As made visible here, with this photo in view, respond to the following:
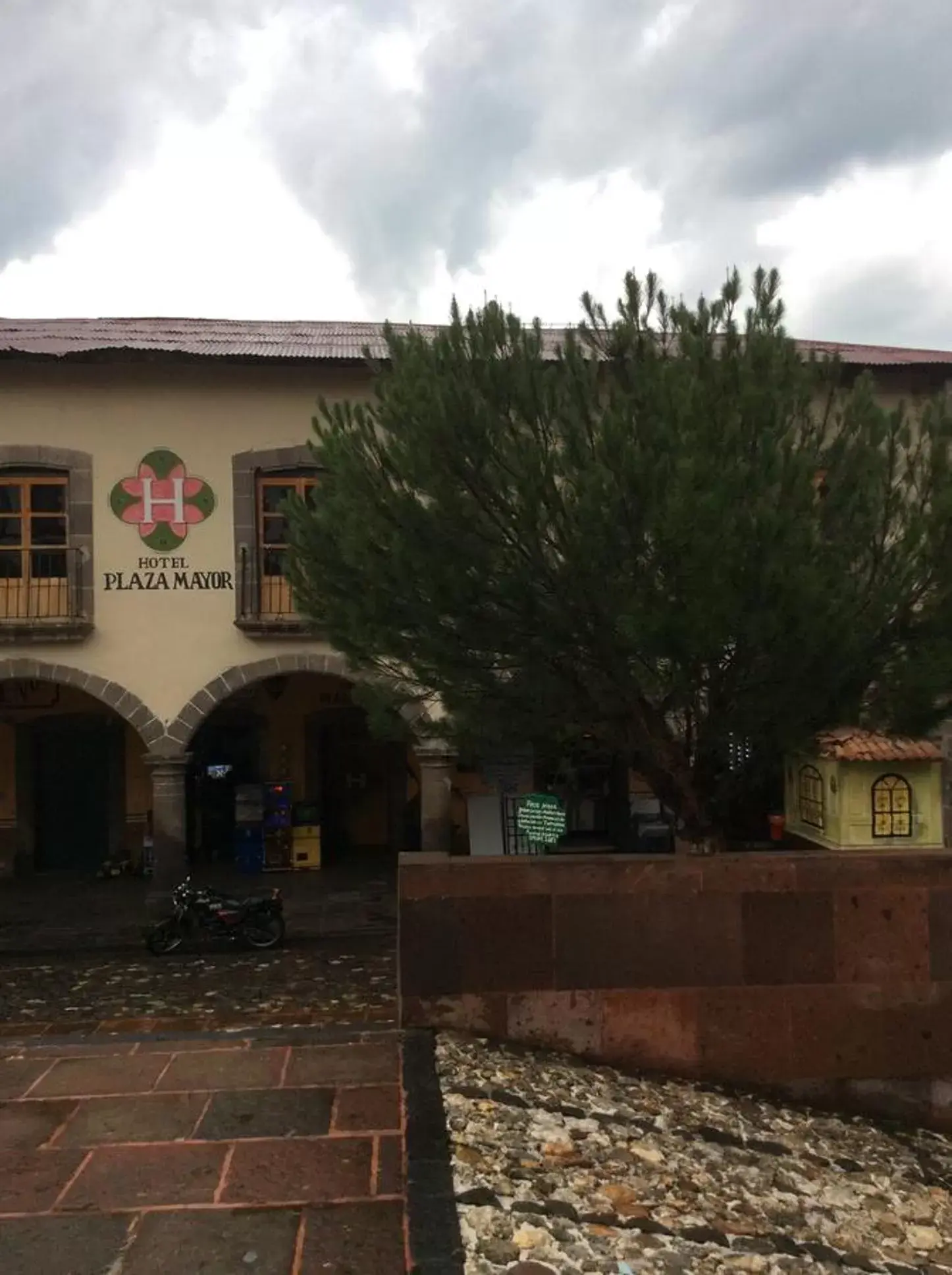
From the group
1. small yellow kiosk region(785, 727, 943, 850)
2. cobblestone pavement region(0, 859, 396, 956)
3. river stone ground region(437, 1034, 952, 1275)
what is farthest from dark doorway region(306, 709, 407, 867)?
river stone ground region(437, 1034, 952, 1275)

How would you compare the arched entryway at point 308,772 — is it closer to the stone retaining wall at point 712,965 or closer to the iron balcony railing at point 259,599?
the iron balcony railing at point 259,599

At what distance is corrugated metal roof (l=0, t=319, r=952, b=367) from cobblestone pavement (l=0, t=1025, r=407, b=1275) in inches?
288

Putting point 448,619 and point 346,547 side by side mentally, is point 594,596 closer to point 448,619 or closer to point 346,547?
point 448,619

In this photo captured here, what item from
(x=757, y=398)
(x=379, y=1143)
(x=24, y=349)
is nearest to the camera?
(x=379, y=1143)

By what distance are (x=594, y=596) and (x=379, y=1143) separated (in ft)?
9.68

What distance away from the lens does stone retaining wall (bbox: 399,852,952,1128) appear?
6180mm

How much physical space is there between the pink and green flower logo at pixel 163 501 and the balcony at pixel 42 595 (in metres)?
0.79

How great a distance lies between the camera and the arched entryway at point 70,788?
15.1m

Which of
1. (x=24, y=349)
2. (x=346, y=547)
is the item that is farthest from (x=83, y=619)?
(x=346, y=547)

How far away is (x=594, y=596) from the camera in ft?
18.4

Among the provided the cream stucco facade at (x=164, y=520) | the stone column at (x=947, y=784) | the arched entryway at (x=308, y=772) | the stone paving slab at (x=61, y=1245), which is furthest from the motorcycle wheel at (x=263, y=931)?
the stone column at (x=947, y=784)

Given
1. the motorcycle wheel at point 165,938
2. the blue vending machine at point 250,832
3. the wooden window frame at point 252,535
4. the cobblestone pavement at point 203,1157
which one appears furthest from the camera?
the blue vending machine at point 250,832

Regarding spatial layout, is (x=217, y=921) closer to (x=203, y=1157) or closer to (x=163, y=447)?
(x=163, y=447)

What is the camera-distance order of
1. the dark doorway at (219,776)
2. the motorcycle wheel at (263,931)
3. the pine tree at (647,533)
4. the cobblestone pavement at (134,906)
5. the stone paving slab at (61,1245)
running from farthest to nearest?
1. the dark doorway at (219,776)
2. the cobblestone pavement at (134,906)
3. the motorcycle wheel at (263,931)
4. the pine tree at (647,533)
5. the stone paving slab at (61,1245)
